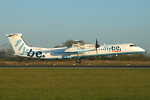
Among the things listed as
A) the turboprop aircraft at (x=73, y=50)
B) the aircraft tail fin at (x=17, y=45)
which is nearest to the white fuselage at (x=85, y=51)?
the turboprop aircraft at (x=73, y=50)

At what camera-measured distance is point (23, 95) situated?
997 cm

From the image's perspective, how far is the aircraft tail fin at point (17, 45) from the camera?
36.4 meters

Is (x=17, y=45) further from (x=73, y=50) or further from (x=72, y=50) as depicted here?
(x=73, y=50)

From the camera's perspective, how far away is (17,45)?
3653 centimetres

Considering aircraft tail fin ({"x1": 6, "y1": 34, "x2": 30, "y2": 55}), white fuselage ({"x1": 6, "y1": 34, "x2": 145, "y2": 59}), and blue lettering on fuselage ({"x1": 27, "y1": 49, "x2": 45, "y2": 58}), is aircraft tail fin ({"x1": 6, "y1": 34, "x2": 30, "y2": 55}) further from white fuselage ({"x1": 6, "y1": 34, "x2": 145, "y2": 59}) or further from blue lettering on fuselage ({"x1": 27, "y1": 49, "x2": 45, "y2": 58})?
blue lettering on fuselage ({"x1": 27, "y1": 49, "x2": 45, "y2": 58})

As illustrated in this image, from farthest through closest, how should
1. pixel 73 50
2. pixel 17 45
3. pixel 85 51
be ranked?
pixel 17 45 → pixel 73 50 → pixel 85 51

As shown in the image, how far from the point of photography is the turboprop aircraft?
3384 centimetres

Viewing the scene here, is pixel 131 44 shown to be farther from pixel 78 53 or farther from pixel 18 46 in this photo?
pixel 18 46

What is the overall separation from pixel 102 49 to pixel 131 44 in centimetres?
484

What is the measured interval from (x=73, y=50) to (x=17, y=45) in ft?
33.1

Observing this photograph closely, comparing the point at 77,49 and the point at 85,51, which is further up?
Result: the point at 77,49

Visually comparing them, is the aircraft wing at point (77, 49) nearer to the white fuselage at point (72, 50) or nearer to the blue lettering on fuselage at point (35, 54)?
the white fuselage at point (72, 50)

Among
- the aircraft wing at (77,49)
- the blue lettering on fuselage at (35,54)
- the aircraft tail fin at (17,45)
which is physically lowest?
the blue lettering on fuselage at (35,54)

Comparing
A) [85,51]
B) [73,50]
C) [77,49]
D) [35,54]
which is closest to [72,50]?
[73,50]
